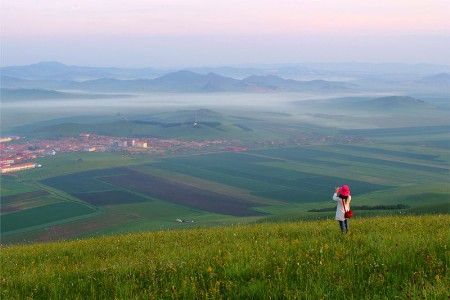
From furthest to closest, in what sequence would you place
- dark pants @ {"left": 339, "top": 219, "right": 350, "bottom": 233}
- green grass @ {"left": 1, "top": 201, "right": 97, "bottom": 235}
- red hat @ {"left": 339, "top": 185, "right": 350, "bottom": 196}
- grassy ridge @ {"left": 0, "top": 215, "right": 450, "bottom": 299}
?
1. green grass @ {"left": 1, "top": 201, "right": 97, "bottom": 235}
2. dark pants @ {"left": 339, "top": 219, "right": 350, "bottom": 233}
3. red hat @ {"left": 339, "top": 185, "right": 350, "bottom": 196}
4. grassy ridge @ {"left": 0, "top": 215, "right": 450, "bottom": 299}

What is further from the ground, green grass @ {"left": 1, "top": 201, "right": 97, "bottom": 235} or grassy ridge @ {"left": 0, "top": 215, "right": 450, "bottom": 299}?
grassy ridge @ {"left": 0, "top": 215, "right": 450, "bottom": 299}

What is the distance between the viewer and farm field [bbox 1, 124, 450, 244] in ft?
256

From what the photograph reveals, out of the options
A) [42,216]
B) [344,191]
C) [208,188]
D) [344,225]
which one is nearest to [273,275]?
[344,191]

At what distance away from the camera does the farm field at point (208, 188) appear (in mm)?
78000

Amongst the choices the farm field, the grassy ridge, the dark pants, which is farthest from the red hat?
the farm field

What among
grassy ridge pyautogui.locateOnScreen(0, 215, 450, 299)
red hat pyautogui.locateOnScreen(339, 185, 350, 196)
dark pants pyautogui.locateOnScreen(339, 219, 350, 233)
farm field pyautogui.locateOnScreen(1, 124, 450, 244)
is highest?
red hat pyautogui.locateOnScreen(339, 185, 350, 196)

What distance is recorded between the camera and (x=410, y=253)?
861 centimetres

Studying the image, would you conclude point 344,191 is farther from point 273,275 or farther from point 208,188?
point 208,188

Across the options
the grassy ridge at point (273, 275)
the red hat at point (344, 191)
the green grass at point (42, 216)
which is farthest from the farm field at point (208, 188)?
the grassy ridge at point (273, 275)

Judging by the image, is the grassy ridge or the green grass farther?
the green grass

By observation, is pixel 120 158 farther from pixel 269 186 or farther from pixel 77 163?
pixel 269 186

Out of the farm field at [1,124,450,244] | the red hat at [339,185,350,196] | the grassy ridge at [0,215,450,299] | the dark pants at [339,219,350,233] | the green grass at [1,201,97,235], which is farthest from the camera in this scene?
the green grass at [1,201,97,235]

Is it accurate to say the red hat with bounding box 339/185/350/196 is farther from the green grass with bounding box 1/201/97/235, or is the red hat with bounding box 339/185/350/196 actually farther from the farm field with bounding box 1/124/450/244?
the green grass with bounding box 1/201/97/235

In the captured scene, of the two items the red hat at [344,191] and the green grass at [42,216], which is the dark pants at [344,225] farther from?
the green grass at [42,216]
